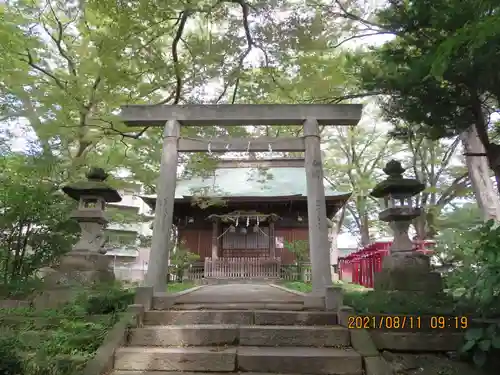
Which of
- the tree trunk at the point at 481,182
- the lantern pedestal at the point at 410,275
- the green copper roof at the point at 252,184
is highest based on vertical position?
the green copper roof at the point at 252,184

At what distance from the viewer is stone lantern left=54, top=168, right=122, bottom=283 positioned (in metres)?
6.52

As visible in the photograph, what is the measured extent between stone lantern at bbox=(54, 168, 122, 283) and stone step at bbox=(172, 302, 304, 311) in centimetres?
220

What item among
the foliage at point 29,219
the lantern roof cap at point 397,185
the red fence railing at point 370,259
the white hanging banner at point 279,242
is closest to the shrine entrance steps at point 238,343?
the lantern roof cap at point 397,185

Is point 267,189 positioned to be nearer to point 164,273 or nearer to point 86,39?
point 86,39

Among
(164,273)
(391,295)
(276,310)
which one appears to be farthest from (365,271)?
(164,273)

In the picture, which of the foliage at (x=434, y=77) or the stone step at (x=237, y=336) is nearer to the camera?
the stone step at (x=237, y=336)

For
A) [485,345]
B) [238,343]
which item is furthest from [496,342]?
[238,343]

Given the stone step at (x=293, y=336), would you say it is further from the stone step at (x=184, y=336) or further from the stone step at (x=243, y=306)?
the stone step at (x=243, y=306)

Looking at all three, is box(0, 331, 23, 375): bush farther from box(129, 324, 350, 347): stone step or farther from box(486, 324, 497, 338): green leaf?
box(486, 324, 497, 338): green leaf

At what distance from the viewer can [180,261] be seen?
577 inches

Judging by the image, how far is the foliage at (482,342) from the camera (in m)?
3.56

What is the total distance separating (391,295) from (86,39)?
33.8ft

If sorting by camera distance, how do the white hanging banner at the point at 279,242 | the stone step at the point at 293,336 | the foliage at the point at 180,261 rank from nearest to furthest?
1. the stone step at the point at 293,336
2. the foliage at the point at 180,261
3. the white hanging banner at the point at 279,242

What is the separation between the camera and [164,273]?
5719 millimetres
